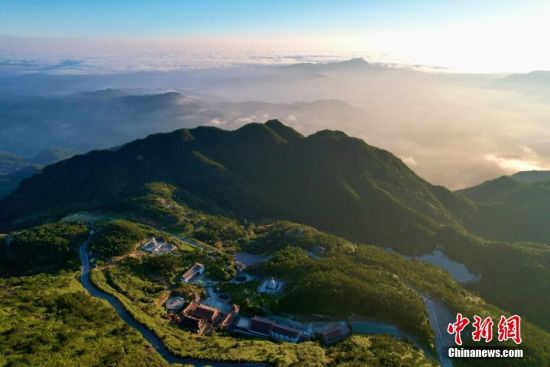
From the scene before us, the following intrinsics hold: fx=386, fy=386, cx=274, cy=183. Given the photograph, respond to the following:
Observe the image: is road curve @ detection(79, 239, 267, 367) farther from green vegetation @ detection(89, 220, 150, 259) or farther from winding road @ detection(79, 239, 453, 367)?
green vegetation @ detection(89, 220, 150, 259)

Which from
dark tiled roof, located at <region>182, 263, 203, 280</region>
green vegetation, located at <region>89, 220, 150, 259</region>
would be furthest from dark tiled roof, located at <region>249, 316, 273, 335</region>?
green vegetation, located at <region>89, 220, 150, 259</region>

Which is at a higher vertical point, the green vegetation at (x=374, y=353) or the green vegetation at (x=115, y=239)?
the green vegetation at (x=115, y=239)

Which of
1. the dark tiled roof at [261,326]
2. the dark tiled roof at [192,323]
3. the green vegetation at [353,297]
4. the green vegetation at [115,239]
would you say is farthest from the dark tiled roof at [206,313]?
the green vegetation at [115,239]

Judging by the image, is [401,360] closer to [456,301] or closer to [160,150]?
[456,301]

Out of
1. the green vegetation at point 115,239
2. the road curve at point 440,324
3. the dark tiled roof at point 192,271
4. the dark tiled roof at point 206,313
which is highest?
the green vegetation at point 115,239

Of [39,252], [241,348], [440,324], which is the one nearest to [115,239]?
[39,252]

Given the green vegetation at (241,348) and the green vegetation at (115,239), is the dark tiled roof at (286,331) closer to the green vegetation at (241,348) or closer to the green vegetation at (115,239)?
the green vegetation at (241,348)
